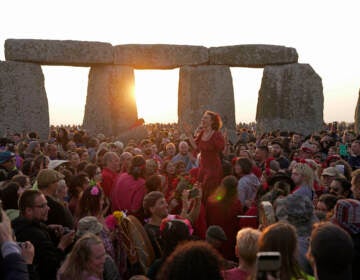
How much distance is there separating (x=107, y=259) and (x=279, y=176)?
2.62 meters

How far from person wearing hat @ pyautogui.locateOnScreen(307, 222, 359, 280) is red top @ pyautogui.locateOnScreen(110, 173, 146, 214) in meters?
3.79

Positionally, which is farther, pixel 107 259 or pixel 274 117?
pixel 274 117

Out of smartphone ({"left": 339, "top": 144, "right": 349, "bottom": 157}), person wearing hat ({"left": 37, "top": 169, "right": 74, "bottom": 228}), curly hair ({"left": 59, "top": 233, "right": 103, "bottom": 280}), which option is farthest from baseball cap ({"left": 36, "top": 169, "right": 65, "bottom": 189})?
smartphone ({"left": 339, "top": 144, "right": 349, "bottom": 157})

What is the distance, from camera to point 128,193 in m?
6.84

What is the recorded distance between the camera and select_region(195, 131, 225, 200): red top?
7.98 meters

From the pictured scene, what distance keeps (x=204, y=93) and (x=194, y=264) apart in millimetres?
16671

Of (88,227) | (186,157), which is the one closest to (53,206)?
(88,227)

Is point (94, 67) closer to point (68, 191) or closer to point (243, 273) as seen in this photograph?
point (68, 191)

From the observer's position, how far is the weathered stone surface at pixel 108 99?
62.4ft

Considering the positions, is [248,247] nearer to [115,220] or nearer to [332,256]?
[332,256]

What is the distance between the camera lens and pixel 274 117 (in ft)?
Answer: 64.4


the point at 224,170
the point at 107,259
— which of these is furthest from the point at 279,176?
the point at 107,259

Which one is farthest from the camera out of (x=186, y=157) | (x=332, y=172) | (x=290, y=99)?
(x=290, y=99)

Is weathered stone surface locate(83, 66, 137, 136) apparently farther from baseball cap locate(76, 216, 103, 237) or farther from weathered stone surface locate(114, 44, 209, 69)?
baseball cap locate(76, 216, 103, 237)
